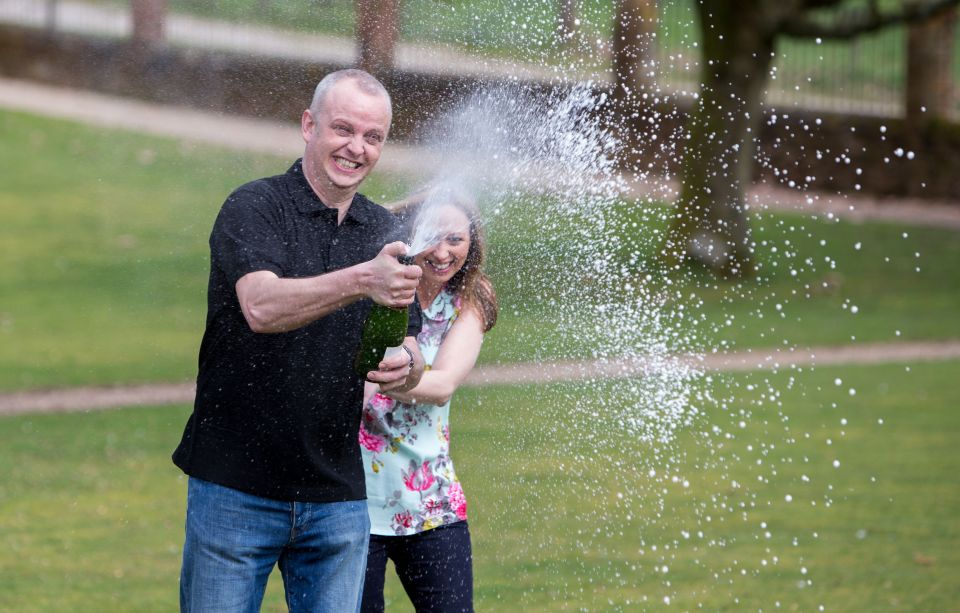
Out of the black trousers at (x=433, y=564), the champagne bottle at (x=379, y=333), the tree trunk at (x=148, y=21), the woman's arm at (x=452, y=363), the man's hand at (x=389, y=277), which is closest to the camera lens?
the man's hand at (x=389, y=277)

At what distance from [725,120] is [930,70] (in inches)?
307

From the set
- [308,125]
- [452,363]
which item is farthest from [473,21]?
[308,125]

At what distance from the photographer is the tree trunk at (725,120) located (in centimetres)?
1695

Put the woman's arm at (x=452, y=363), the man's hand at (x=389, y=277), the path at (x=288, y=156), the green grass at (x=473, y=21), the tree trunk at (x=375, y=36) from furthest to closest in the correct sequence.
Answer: the path at (x=288, y=156), the green grass at (x=473, y=21), the tree trunk at (x=375, y=36), the woman's arm at (x=452, y=363), the man's hand at (x=389, y=277)

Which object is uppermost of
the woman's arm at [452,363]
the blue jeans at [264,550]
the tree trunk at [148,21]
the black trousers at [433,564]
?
the tree trunk at [148,21]

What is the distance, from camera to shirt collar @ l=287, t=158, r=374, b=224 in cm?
361

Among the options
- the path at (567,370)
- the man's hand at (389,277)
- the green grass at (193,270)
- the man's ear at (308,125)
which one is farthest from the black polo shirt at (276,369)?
the path at (567,370)

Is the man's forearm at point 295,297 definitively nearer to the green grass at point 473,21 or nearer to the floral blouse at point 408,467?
the floral blouse at point 408,467

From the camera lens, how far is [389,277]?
10.9 feet

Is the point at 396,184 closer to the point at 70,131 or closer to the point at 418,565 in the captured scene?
the point at 418,565

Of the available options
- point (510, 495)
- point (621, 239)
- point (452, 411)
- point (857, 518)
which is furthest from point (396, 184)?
point (857, 518)

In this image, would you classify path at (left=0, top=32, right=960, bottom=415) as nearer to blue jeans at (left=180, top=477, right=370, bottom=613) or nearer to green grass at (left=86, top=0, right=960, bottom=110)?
green grass at (left=86, top=0, right=960, bottom=110)

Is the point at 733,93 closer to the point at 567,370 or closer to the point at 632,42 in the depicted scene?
the point at 632,42

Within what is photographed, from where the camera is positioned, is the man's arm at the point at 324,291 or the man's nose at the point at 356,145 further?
the man's nose at the point at 356,145
